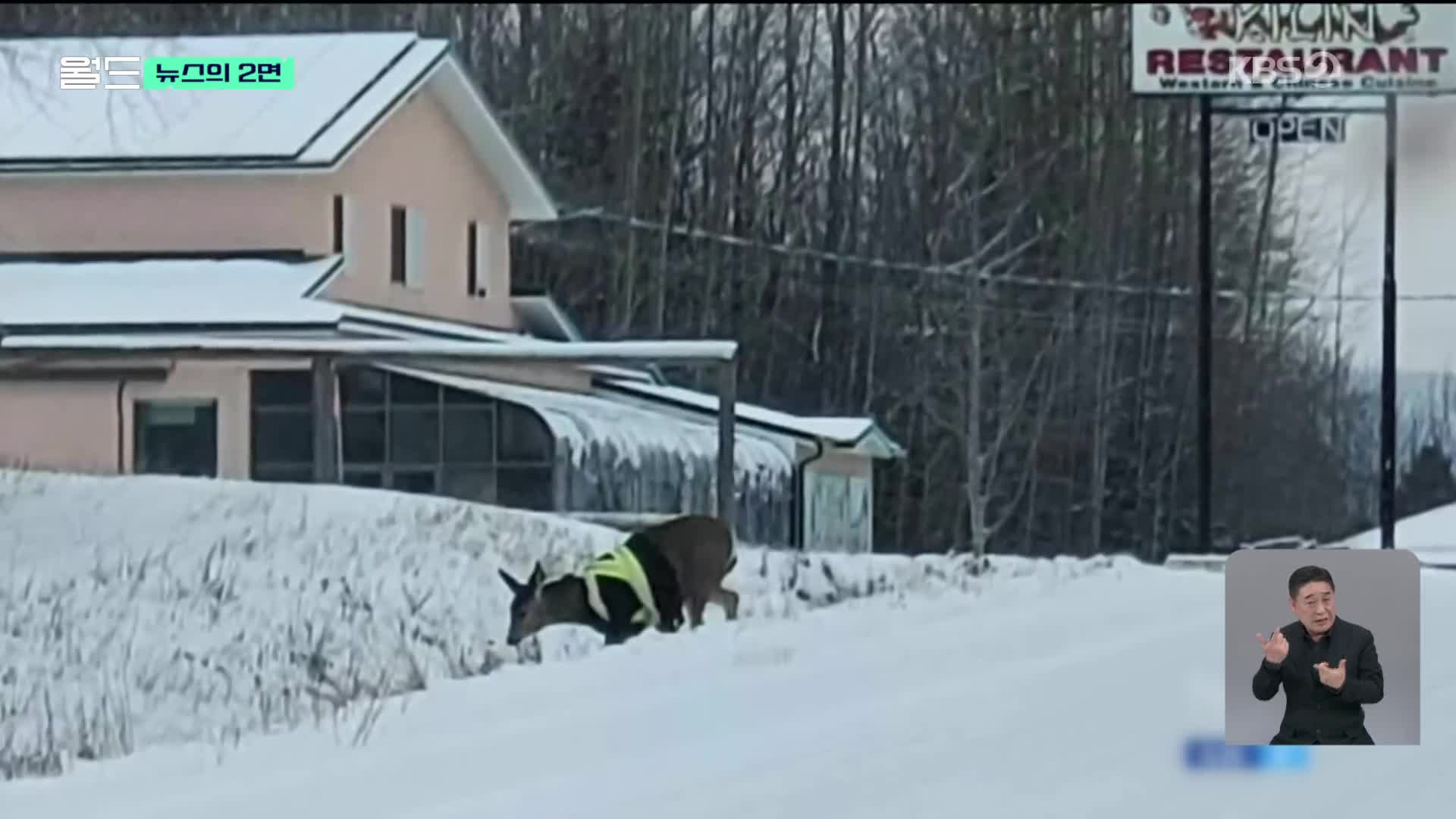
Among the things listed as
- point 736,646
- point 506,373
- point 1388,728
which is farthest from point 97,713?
point 506,373

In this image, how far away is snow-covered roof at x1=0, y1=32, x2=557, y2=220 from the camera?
93.8ft

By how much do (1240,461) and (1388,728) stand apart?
3551 centimetres

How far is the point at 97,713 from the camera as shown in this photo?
10.4 meters

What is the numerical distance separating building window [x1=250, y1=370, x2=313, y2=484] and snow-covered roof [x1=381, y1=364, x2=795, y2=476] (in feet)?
3.88

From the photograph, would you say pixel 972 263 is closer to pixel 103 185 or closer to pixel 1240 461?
pixel 1240 461

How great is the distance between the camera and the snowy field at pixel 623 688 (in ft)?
26.7

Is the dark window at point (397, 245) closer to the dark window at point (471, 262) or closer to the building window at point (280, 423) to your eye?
the dark window at point (471, 262)

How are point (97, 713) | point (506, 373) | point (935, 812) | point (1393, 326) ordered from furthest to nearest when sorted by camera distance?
point (506, 373), point (1393, 326), point (97, 713), point (935, 812)

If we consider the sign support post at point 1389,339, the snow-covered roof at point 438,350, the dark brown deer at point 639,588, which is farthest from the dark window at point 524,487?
the dark brown deer at point 639,588

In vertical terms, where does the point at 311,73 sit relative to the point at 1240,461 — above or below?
above

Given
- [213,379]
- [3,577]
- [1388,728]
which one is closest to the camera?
[1388,728]

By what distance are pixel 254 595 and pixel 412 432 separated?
16.5 m

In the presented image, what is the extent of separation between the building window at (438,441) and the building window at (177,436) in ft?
5.72

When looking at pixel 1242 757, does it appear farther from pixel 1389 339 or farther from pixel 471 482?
pixel 471 482
